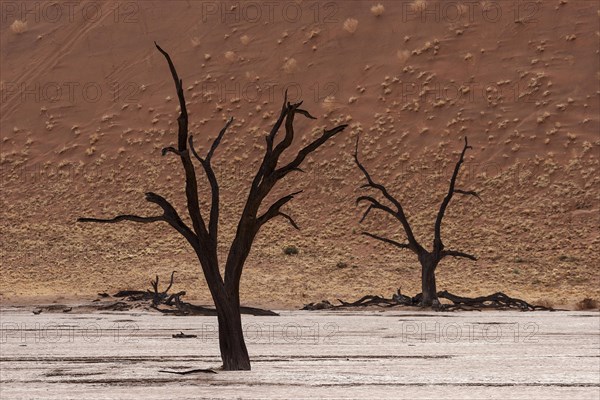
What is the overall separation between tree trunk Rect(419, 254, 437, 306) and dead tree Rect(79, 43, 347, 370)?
62.2ft

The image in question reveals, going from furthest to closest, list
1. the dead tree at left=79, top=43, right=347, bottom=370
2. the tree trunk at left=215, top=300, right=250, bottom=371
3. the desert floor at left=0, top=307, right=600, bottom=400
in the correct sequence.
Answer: the tree trunk at left=215, top=300, right=250, bottom=371 < the dead tree at left=79, top=43, right=347, bottom=370 < the desert floor at left=0, top=307, right=600, bottom=400

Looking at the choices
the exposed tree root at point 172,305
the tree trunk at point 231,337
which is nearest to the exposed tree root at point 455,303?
the exposed tree root at point 172,305

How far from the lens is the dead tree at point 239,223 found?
15.5m

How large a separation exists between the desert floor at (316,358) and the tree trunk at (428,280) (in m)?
3.42

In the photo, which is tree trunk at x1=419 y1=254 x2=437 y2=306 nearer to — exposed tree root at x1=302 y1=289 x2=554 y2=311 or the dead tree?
exposed tree root at x1=302 y1=289 x2=554 y2=311

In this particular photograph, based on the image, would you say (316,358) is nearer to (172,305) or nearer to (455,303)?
(172,305)

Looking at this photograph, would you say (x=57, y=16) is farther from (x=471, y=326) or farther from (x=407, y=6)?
(x=471, y=326)

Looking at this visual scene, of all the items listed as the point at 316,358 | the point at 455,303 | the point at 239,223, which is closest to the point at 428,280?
the point at 455,303

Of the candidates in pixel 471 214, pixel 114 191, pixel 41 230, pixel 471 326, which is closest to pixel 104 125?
pixel 114 191

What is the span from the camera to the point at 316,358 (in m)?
18.7

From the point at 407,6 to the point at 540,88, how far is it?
12099mm

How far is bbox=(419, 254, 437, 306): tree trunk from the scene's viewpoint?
35.1 meters

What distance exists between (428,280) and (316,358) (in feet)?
54.7

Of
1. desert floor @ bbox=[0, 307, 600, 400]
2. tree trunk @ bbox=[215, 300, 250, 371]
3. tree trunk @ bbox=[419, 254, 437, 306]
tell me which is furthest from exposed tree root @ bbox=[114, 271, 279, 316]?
tree trunk @ bbox=[215, 300, 250, 371]
